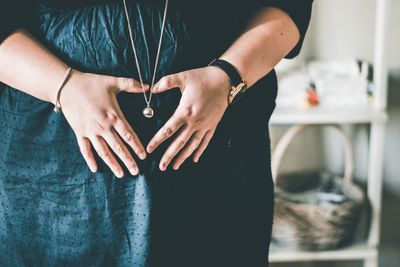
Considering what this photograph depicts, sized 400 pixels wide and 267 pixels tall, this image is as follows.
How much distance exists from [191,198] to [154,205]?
0.07 meters

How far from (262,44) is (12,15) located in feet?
1.33

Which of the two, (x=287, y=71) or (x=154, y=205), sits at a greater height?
(x=154, y=205)

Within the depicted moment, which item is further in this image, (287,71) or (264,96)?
(287,71)

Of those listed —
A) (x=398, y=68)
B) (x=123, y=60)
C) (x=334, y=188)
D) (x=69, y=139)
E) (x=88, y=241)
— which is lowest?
(x=334, y=188)

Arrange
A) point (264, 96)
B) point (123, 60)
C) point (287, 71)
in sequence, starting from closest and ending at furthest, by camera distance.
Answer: point (123, 60) → point (264, 96) → point (287, 71)

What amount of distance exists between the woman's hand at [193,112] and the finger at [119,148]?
0.03 m

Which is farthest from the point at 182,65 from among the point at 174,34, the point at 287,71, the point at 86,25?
the point at 287,71

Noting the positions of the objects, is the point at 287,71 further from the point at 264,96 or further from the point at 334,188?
the point at 264,96

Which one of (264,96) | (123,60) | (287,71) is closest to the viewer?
(123,60)

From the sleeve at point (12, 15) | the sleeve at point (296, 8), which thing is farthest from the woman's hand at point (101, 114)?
the sleeve at point (296, 8)

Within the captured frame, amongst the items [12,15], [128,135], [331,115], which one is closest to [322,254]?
[331,115]

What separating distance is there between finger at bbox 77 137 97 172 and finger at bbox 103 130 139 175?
33mm

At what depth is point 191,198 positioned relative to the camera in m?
0.85

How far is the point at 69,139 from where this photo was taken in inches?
33.0
